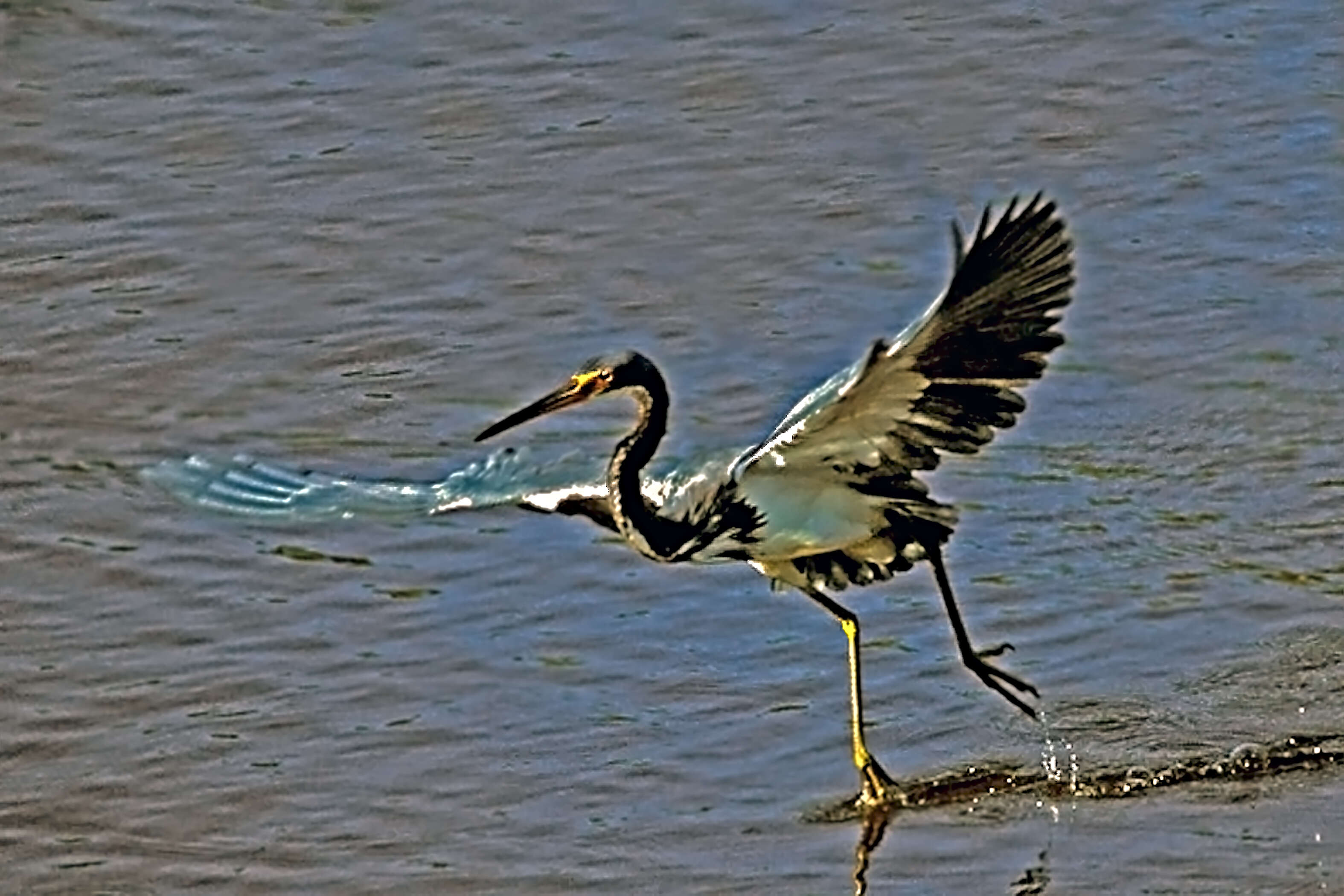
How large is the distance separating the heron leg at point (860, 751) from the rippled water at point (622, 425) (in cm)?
10

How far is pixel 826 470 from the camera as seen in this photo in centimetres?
723

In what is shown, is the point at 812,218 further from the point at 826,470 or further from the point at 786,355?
the point at 826,470

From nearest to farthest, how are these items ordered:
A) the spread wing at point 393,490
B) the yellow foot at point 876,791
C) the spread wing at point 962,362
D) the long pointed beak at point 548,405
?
the spread wing at point 962,362
the yellow foot at point 876,791
the long pointed beak at point 548,405
the spread wing at point 393,490

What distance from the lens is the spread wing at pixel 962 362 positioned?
6664mm

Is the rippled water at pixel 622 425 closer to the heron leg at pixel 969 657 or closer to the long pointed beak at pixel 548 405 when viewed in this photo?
the heron leg at pixel 969 657

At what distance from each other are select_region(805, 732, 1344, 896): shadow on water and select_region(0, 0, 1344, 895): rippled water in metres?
0.04

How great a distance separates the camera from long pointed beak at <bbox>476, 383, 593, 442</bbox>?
7496mm

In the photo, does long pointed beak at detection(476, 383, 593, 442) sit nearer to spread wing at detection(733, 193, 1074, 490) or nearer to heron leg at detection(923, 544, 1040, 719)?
spread wing at detection(733, 193, 1074, 490)

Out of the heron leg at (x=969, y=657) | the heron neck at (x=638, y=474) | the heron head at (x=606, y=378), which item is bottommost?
the heron leg at (x=969, y=657)

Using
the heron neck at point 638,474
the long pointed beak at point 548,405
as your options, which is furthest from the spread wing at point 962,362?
the long pointed beak at point 548,405

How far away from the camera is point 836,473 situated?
724 cm

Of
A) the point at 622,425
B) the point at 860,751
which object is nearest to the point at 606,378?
the point at 860,751

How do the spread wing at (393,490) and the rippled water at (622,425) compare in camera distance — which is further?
the spread wing at (393,490)

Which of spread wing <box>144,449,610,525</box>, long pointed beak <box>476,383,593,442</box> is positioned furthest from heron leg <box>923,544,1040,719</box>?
long pointed beak <box>476,383,593,442</box>
